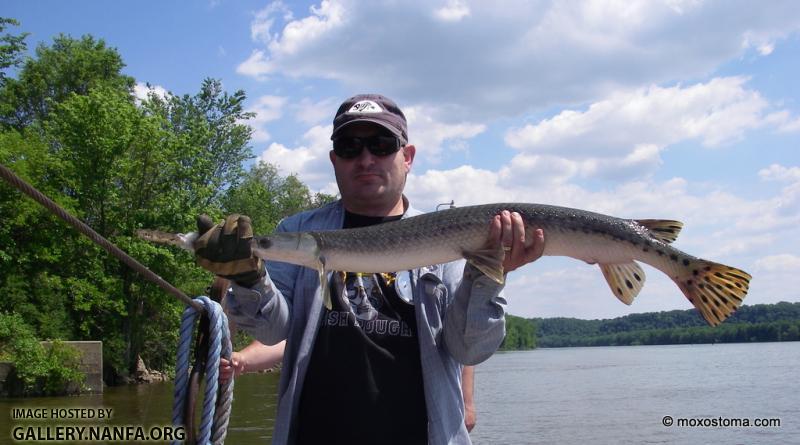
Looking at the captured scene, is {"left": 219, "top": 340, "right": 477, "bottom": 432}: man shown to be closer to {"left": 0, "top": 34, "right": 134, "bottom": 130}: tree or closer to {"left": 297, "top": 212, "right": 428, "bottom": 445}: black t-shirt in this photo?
{"left": 297, "top": 212, "right": 428, "bottom": 445}: black t-shirt

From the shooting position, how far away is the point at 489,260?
371 cm

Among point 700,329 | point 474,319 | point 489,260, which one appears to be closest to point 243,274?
point 474,319

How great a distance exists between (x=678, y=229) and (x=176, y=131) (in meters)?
38.4

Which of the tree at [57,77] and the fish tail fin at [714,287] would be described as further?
Answer: the tree at [57,77]

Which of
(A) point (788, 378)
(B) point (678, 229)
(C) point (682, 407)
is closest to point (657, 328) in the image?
(A) point (788, 378)

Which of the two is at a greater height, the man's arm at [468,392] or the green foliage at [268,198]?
the green foliage at [268,198]

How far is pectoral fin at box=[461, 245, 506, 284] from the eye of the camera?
11.7 ft

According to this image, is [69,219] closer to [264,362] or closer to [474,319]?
[264,362]

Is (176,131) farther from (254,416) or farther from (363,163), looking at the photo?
(363,163)

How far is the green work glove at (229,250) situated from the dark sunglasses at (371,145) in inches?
34.9

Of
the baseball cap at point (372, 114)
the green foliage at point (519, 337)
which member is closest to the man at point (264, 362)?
the baseball cap at point (372, 114)

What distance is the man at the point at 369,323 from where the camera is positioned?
334cm

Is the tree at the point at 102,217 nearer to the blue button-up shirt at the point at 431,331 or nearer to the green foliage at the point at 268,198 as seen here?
the green foliage at the point at 268,198

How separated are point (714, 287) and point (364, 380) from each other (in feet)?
7.95
